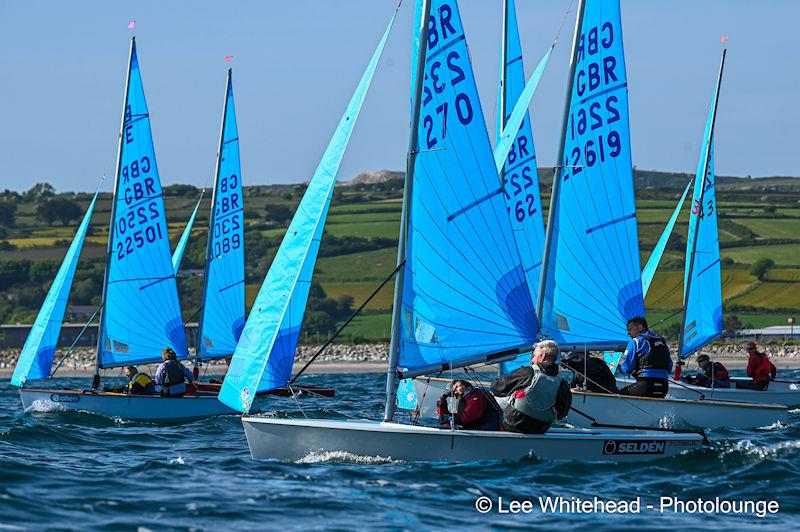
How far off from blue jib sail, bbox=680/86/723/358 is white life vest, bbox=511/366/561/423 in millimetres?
16403

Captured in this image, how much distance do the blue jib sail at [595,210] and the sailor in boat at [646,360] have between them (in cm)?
217

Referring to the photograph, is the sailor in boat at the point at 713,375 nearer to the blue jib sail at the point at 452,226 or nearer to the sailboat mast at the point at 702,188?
the sailboat mast at the point at 702,188

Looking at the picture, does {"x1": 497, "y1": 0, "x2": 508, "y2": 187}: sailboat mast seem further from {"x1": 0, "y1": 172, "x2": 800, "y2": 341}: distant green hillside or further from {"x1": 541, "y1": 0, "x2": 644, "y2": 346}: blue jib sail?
{"x1": 0, "y1": 172, "x2": 800, "y2": 341}: distant green hillside

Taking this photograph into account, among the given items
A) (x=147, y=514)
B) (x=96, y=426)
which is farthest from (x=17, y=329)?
(x=147, y=514)

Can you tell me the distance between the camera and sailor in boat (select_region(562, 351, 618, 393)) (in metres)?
20.7

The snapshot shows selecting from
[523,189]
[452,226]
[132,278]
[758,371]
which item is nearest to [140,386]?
[132,278]

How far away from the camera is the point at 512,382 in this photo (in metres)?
14.9

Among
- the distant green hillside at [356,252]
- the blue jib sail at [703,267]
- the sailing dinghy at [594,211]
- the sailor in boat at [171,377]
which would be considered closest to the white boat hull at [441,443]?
the sailing dinghy at [594,211]

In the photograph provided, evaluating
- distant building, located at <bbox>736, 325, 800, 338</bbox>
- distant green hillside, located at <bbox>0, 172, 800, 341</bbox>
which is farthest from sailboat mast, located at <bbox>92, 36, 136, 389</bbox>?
distant building, located at <bbox>736, 325, 800, 338</bbox>

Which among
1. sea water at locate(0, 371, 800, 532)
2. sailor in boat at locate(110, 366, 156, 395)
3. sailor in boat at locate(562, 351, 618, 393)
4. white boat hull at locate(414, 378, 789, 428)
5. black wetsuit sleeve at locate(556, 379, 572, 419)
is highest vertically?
sailor in boat at locate(562, 351, 618, 393)

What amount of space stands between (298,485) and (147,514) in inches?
73.7

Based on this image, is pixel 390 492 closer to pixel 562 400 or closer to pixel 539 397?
pixel 539 397

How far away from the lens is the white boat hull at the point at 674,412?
19844 millimetres

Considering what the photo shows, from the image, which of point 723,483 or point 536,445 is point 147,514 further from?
point 723,483
